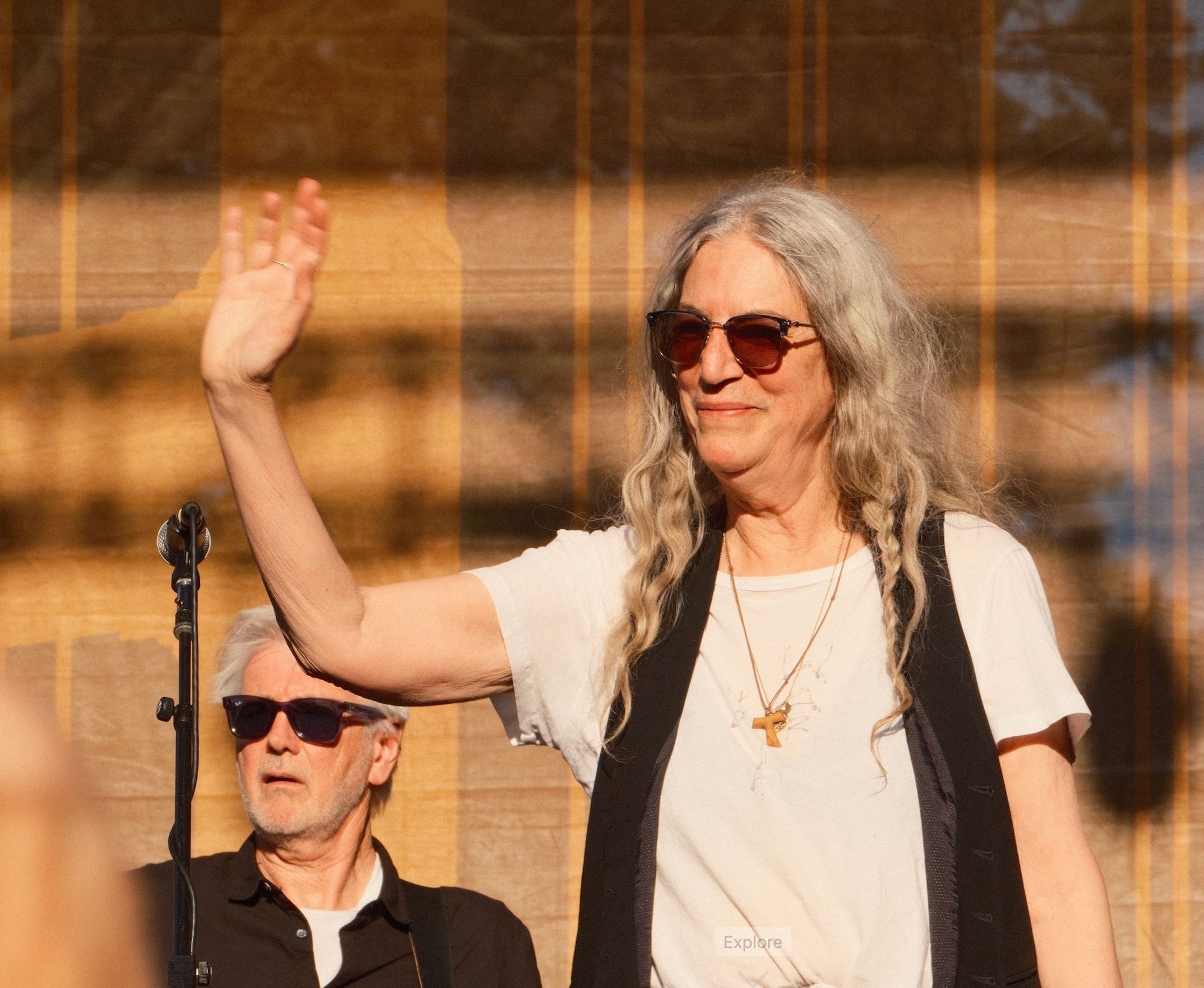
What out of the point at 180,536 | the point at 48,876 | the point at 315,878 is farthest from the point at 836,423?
the point at 315,878

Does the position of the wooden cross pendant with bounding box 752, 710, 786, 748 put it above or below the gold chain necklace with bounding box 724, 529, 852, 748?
below

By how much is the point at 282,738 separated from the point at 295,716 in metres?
0.05

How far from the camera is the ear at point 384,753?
11.7ft

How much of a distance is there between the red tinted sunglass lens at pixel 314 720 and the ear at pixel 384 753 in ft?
0.40

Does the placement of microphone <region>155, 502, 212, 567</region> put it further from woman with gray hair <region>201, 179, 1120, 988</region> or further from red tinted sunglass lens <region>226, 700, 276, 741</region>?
red tinted sunglass lens <region>226, 700, 276, 741</region>

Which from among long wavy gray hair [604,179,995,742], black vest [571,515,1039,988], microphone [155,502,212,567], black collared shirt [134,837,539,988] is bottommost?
black collared shirt [134,837,539,988]

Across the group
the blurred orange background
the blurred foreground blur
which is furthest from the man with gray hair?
the blurred foreground blur

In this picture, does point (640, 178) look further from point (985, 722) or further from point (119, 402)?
point (985, 722)

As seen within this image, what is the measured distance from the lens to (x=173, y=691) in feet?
12.5

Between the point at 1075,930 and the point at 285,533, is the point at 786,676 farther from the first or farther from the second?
the point at 285,533

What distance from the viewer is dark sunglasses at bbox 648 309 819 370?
2088mm

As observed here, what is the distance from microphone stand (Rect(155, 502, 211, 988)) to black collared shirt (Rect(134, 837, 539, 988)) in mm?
720

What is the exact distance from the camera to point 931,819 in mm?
1897

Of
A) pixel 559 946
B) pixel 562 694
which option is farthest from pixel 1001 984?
pixel 559 946
